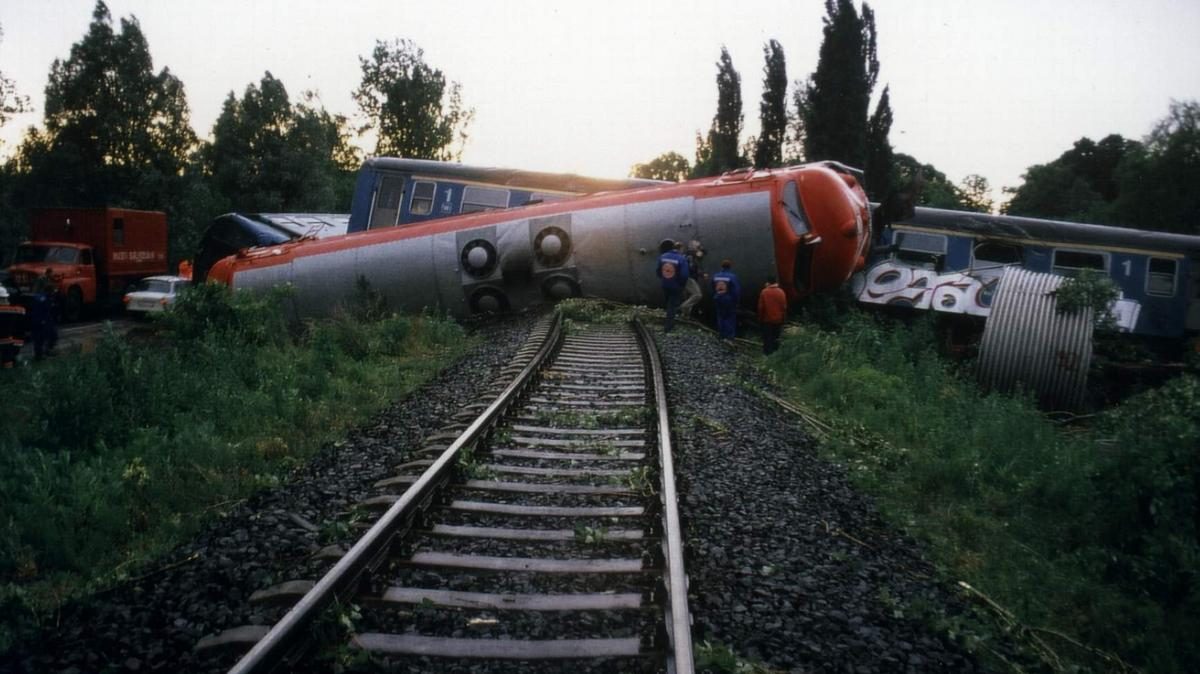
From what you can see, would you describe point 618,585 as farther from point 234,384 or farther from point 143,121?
point 143,121

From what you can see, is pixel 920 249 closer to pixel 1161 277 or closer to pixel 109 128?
pixel 1161 277

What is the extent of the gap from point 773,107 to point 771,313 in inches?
1156

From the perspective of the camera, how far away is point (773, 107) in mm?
38719

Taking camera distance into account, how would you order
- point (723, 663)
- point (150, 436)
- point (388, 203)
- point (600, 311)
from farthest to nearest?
1. point (388, 203)
2. point (600, 311)
3. point (150, 436)
4. point (723, 663)

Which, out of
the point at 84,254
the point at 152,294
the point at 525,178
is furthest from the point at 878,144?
the point at 84,254

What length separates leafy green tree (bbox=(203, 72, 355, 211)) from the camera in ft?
147

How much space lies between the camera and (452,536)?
4.17 metres

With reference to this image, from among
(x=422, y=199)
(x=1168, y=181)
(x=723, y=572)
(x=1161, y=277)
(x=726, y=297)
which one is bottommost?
(x=723, y=572)

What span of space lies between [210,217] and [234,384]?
35.1 meters

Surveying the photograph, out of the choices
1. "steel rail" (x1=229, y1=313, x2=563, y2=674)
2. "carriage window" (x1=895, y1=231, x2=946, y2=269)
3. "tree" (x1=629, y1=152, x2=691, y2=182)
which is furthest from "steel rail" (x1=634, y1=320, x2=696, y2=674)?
"tree" (x1=629, y1=152, x2=691, y2=182)

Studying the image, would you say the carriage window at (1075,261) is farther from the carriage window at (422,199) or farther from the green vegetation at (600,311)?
the carriage window at (422,199)

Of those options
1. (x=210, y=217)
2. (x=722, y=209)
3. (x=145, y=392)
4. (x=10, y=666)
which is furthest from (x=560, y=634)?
(x=210, y=217)

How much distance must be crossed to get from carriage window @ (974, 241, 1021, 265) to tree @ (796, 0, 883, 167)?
51.9 ft

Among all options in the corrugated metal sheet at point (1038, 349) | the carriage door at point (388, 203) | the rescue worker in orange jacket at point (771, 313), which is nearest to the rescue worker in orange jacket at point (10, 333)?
the carriage door at point (388, 203)
